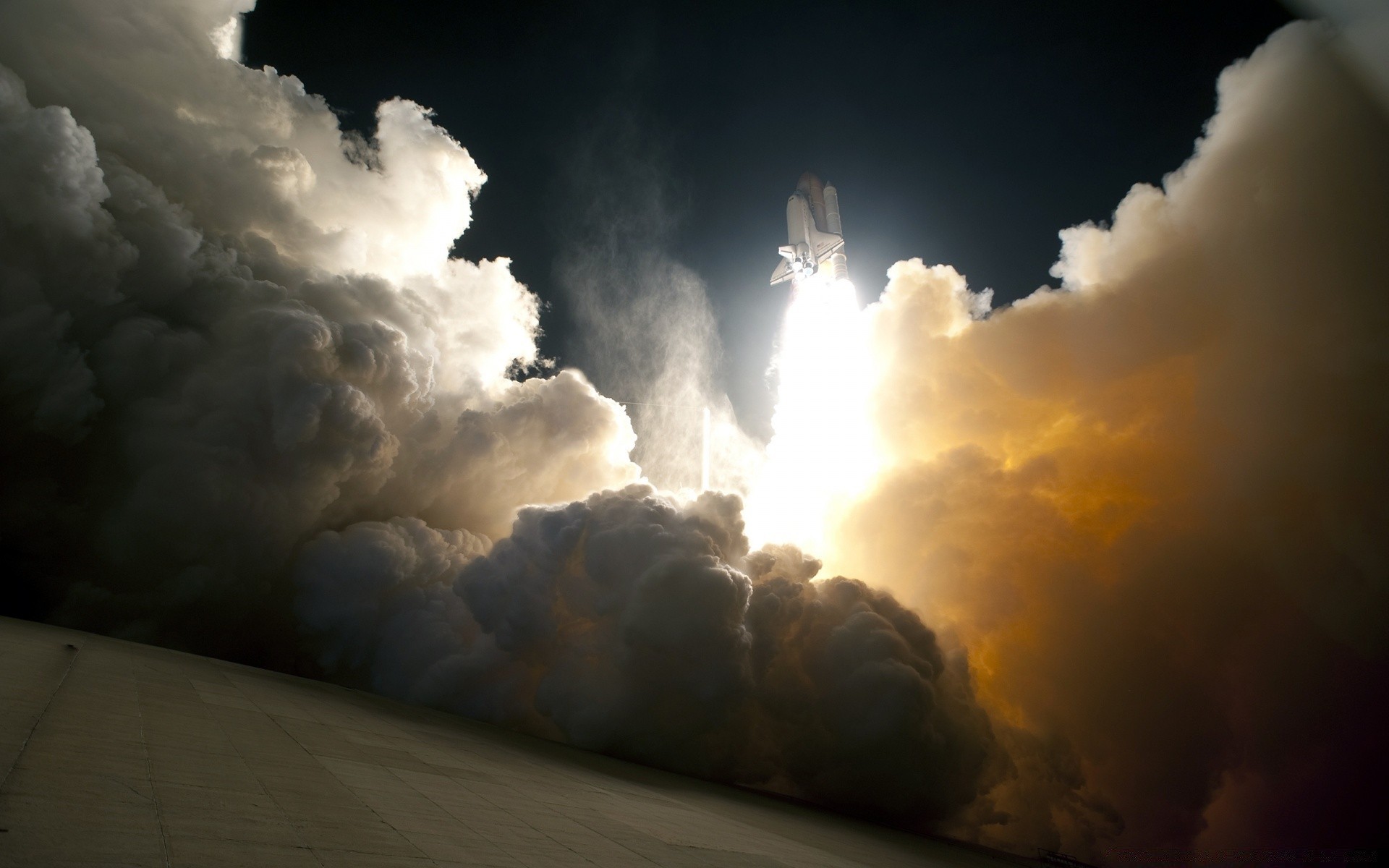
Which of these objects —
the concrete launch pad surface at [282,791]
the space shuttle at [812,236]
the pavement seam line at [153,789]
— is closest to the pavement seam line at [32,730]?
the concrete launch pad surface at [282,791]

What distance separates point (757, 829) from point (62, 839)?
2356 centimetres

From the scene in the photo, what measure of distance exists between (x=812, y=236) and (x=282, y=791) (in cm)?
5980

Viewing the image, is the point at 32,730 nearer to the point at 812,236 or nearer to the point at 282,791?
the point at 282,791

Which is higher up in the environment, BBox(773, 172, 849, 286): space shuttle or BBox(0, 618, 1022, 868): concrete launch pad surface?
BBox(773, 172, 849, 286): space shuttle

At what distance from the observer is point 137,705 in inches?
660

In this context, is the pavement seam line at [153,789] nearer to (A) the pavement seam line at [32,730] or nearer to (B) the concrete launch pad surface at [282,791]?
(B) the concrete launch pad surface at [282,791]

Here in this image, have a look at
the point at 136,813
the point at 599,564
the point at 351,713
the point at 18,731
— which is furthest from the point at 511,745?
the point at 136,813

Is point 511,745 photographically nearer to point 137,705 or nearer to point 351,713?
point 351,713

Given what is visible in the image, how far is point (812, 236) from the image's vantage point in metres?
61.7

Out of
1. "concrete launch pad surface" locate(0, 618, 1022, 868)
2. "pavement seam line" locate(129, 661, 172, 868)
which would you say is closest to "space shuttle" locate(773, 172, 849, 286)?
"concrete launch pad surface" locate(0, 618, 1022, 868)

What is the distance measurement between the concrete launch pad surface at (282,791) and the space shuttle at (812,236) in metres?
48.0

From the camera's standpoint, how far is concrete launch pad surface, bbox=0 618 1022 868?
28.3 feet

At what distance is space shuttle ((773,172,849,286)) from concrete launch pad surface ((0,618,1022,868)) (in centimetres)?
4796

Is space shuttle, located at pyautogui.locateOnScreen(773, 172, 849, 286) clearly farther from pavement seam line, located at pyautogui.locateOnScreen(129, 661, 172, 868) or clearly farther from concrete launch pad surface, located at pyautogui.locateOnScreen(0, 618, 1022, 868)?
pavement seam line, located at pyautogui.locateOnScreen(129, 661, 172, 868)
